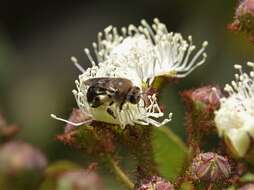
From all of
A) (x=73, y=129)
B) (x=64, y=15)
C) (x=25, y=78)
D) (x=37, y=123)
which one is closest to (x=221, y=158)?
(x=73, y=129)

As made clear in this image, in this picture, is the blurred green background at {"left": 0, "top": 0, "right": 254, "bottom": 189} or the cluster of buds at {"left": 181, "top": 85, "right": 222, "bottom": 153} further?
the blurred green background at {"left": 0, "top": 0, "right": 254, "bottom": 189}

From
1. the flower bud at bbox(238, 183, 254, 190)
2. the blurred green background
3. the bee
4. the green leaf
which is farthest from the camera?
the blurred green background

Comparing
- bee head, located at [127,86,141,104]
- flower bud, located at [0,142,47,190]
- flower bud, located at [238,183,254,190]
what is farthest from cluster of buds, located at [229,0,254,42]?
flower bud, located at [0,142,47,190]

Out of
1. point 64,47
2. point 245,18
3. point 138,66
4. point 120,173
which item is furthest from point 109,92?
point 64,47

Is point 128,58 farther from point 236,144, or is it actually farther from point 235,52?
point 235,52

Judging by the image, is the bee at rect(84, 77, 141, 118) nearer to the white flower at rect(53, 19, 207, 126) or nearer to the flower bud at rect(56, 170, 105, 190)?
the white flower at rect(53, 19, 207, 126)

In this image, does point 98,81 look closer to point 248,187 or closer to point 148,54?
point 148,54
